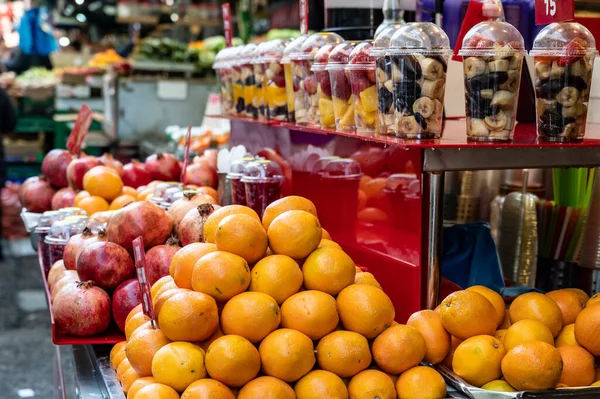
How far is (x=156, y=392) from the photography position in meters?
1.60

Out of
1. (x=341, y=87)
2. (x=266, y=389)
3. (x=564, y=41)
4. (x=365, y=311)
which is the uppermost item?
(x=564, y=41)

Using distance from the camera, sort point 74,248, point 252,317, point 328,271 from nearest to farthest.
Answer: point 252,317
point 328,271
point 74,248

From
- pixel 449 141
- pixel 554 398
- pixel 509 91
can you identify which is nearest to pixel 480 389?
pixel 554 398

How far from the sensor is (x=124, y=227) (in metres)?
2.49

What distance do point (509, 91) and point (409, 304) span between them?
645mm

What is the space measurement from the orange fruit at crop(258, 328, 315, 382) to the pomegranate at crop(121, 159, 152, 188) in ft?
7.86

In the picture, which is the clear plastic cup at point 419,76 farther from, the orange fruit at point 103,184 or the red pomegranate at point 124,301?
the orange fruit at point 103,184

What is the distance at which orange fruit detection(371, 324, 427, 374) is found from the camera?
1.70 meters

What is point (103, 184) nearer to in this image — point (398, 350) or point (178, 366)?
point (178, 366)

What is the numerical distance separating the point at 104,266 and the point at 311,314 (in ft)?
2.99

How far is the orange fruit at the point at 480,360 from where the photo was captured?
1702mm

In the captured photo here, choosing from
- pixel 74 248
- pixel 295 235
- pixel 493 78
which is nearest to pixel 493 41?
pixel 493 78

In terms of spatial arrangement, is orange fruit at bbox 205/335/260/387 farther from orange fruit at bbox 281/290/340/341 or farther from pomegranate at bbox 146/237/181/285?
pomegranate at bbox 146/237/181/285

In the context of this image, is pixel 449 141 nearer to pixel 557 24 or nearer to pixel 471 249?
pixel 557 24
